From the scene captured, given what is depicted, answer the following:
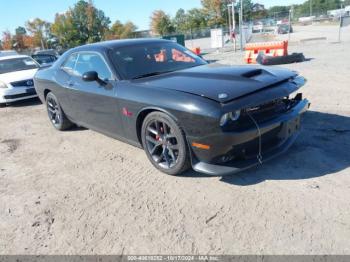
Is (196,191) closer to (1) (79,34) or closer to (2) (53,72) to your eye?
(2) (53,72)

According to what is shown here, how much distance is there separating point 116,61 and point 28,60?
762cm

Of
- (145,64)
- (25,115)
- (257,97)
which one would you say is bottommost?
(25,115)

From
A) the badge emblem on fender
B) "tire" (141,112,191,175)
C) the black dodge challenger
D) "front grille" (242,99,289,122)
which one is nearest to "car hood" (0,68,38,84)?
the black dodge challenger

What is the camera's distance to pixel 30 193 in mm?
3865

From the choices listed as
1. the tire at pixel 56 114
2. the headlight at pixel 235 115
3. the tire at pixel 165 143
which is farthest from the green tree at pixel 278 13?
the headlight at pixel 235 115

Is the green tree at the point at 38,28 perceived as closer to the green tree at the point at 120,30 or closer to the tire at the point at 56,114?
the green tree at the point at 120,30

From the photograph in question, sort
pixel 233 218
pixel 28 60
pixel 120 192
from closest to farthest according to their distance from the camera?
1. pixel 233 218
2. pixel 120 192
3. pixel 28 60

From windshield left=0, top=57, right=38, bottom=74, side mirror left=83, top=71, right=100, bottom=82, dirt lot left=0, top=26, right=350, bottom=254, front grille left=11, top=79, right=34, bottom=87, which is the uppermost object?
side mirror left=83, top=71, right=100, bottom=82

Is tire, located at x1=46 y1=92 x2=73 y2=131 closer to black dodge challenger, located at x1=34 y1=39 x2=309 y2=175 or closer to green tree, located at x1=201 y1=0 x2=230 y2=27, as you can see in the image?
black dodge challenger, located at x1=34 y1=39 x2=309 y2=175

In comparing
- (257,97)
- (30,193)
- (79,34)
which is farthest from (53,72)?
(79,34)

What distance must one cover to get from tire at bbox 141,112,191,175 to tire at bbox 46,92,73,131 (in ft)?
8.32

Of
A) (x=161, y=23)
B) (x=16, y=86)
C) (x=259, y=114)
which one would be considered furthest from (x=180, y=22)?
(x=259, y=114)

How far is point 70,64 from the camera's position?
17.5 feet

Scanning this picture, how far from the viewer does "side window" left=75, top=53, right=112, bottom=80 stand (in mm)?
4355
